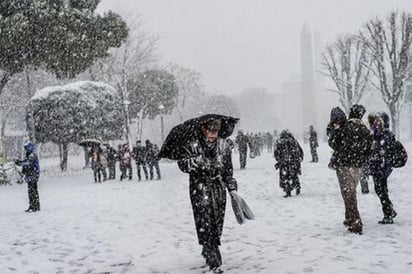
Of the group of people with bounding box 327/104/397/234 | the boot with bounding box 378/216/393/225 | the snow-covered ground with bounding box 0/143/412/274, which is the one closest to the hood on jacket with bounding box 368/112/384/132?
the group of people with bounding box 327/104/397/234

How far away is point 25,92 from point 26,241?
1717 inches

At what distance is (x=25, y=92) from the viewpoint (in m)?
48.3

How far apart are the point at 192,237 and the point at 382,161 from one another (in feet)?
10.7

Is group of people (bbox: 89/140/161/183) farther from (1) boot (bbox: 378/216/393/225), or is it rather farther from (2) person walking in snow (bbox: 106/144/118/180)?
(1) boot (bbox: 378/216/393/225)

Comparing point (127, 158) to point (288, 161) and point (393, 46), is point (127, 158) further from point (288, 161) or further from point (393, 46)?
point (393, 46)

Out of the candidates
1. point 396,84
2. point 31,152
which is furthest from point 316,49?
point 31,152

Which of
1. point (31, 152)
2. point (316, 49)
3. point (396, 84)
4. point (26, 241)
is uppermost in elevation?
point (316, 49)

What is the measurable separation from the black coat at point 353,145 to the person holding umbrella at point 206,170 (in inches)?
87.9

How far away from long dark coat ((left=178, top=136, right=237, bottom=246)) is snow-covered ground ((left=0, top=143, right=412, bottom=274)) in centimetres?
53

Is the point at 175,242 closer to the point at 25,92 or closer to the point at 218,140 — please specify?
the point at 218,140

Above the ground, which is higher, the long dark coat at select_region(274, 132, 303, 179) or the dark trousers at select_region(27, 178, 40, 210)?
the long dark coat at select_region(274, 132, 303, 179)

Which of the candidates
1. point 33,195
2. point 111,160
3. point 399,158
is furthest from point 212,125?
point 111,160

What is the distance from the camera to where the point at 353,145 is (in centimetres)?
692

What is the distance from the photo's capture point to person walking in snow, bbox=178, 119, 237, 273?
17.6 ft
